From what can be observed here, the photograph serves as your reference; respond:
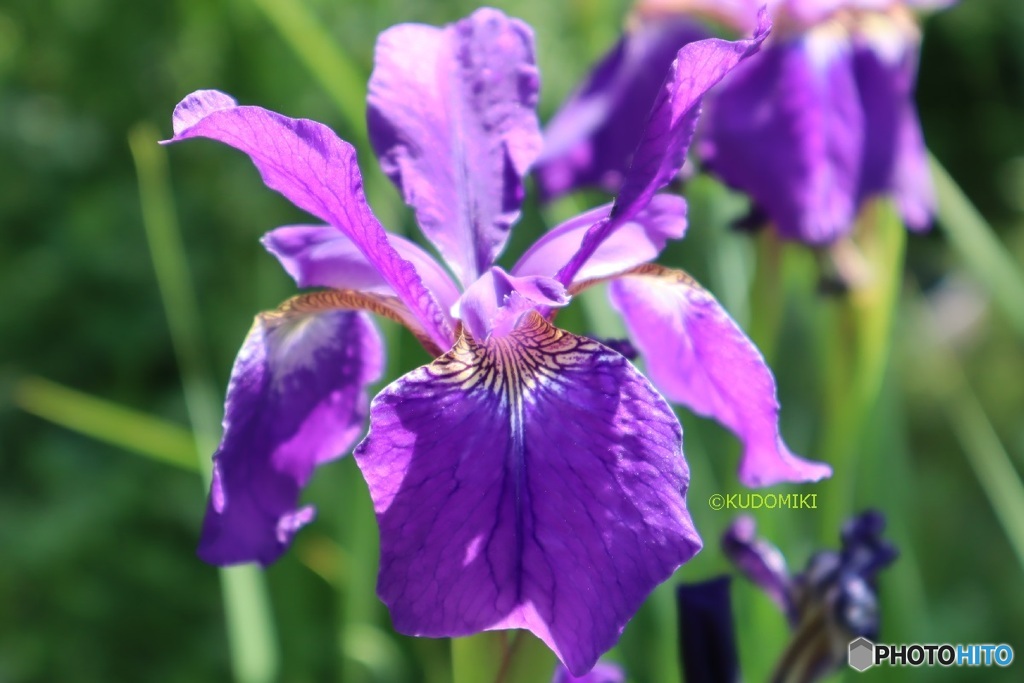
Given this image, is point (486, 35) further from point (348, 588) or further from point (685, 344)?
point (348, 588)

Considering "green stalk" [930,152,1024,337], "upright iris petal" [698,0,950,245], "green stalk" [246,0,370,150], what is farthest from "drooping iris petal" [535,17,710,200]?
"green stalk" [930,152,1024,337]

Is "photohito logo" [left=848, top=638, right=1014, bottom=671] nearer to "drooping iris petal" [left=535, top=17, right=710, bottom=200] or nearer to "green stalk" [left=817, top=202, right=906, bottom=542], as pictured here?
"green stalk" [left=817, top=202, right=906, bottom=542]

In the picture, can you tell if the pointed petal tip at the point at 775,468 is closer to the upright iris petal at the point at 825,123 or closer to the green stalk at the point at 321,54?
the upright iris petal at the point at 825,123

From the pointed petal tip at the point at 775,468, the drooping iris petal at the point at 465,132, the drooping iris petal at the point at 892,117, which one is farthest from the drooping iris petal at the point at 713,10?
the pointed petal tip at the point at 775,468

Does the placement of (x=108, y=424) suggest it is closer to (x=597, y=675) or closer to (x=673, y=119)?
(x=597, y=675)

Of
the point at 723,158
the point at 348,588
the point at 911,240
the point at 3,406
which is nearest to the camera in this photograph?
the point at 723,158

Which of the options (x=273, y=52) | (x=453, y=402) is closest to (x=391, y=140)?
(x=453, y=402)
